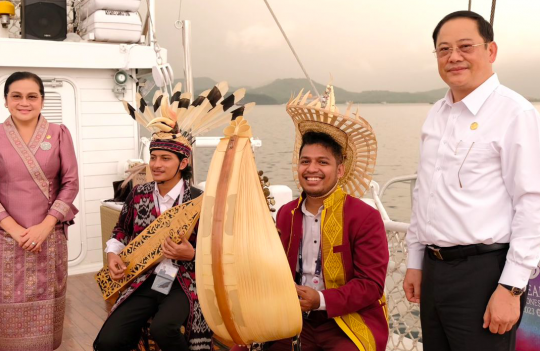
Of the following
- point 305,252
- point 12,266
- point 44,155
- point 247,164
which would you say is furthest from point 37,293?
point 247,164

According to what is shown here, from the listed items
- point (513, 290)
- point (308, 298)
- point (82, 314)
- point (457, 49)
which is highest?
point (457, 49)

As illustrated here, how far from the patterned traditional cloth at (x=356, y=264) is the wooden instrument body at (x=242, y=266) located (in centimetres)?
48

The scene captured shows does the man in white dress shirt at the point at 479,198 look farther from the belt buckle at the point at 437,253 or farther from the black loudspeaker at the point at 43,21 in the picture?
the black loudspeaker at the point at 43,21

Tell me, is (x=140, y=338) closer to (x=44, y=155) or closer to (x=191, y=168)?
(x=191, y=168)

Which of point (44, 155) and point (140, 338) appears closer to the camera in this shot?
point (140, 338)

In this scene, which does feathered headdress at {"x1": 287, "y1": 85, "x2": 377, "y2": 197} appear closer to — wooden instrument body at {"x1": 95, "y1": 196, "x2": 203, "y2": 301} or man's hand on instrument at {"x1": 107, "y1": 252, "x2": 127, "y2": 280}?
wooden instrument body at {"x1": 95, "y1": 196, "x2": 203, "y2": 301}

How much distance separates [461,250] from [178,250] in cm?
130

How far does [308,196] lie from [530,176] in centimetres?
91

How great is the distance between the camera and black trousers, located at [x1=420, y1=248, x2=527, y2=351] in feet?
6.24

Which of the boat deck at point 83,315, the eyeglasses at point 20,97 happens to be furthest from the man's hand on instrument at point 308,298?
the eyeglasses at point 20,97

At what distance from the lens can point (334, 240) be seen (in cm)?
233

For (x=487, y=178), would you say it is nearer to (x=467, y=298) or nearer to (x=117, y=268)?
(x=467, y=298)

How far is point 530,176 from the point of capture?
1.79m

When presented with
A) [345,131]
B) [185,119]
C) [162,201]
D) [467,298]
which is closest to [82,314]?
[162,201]
